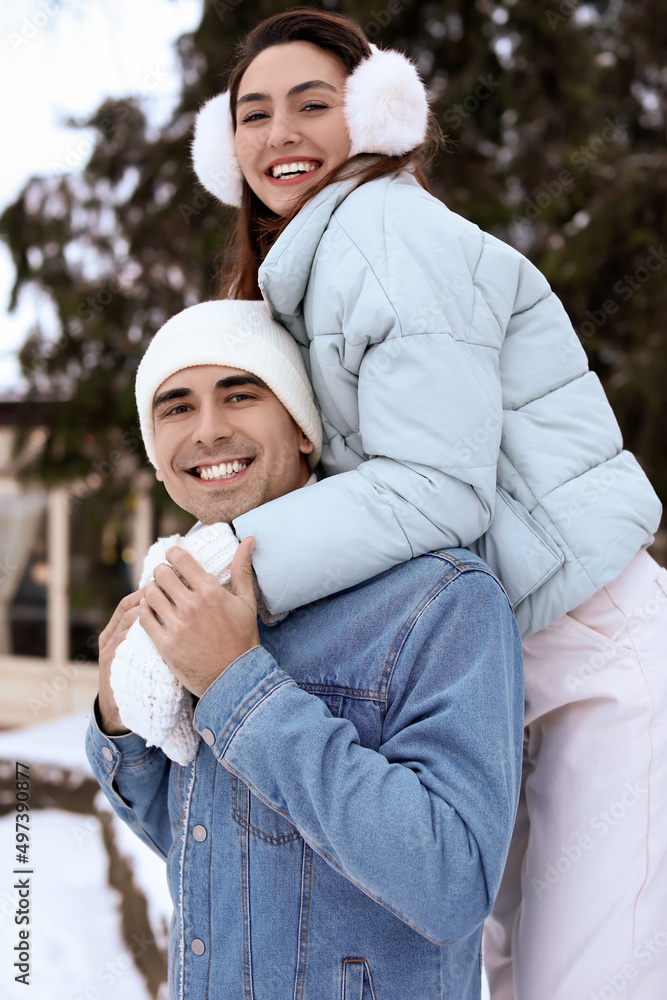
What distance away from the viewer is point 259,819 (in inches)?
48.5

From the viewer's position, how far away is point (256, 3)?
12.8 feet

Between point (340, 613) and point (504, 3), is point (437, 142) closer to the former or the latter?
point (340, 613)

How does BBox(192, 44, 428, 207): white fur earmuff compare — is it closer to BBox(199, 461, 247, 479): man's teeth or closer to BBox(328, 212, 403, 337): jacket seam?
BBox(328, 212, 403, 337): jacket seam

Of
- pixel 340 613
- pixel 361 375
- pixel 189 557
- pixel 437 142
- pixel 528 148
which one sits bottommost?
pixel 340 613

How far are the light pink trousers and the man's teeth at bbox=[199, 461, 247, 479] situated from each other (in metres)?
0.64

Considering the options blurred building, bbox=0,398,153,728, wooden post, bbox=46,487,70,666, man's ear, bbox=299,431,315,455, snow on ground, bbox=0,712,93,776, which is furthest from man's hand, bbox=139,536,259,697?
wooden post, bbox=46,487,70,666

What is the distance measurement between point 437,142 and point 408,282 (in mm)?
577

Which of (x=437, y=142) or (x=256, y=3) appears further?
(x=256, y=3)

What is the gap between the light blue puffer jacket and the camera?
1.22 metres

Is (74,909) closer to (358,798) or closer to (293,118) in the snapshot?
(358,798)

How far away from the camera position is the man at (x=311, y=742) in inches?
41.4

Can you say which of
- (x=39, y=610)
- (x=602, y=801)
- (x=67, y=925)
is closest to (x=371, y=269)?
(x=602, y=801)

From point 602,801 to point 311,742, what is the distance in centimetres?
65

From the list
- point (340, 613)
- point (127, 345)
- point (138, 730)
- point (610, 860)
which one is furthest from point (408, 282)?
point (127, 345)
